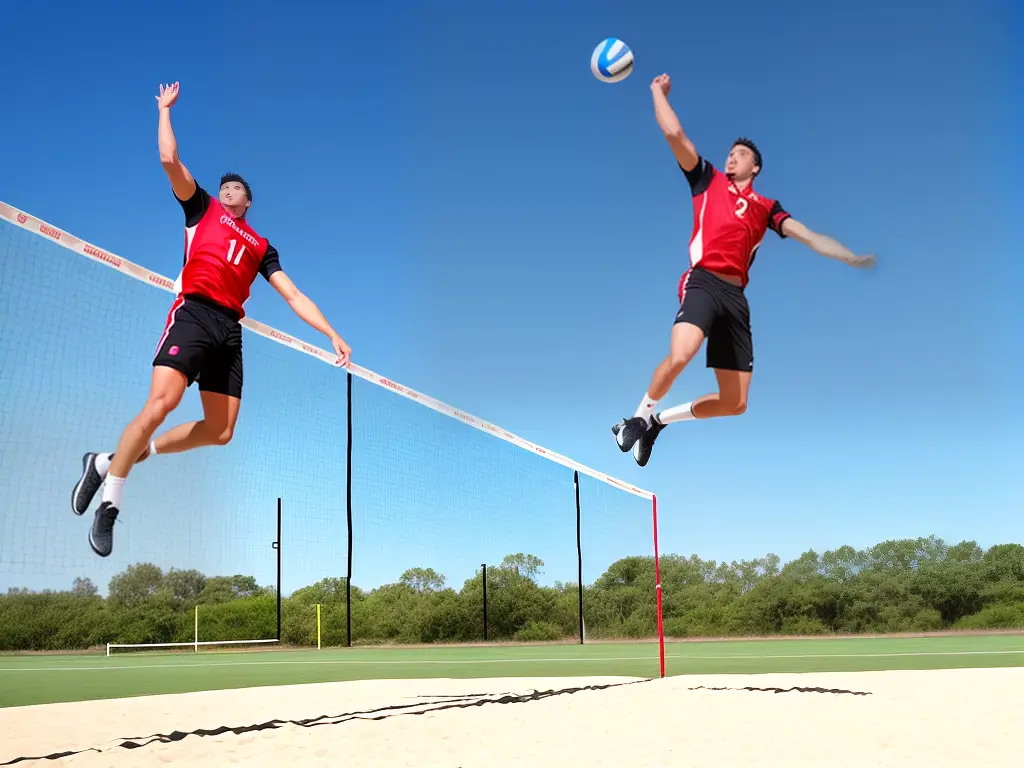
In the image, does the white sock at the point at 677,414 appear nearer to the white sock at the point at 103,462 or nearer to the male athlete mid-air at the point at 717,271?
the male athlete mid-air at the point at 717,271

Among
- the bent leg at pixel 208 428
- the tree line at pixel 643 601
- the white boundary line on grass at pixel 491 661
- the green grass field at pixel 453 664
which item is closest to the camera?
the bent leg at pixel 208 428

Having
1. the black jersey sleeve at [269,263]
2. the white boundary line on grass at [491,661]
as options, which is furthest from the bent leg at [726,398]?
the white boundary line on grass at [491,661]

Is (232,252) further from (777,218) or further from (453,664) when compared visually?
(453,664)

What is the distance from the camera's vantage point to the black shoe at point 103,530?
17.8 ft

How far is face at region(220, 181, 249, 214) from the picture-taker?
21.4 feet

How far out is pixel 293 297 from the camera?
265 inches

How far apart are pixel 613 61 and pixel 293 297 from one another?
Answer: 2.62m

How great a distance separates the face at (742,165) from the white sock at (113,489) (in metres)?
4.26

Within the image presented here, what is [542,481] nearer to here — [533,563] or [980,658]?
[533,563]

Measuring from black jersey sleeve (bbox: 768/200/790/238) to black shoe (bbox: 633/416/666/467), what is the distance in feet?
4.79

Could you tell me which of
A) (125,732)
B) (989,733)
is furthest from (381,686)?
(989,733)

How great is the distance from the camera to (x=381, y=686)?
919 cm

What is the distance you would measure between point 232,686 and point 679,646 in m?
7.87

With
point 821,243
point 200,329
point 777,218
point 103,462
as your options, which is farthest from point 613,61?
point 103,462
